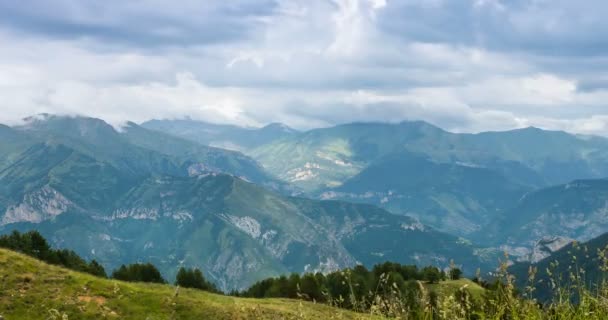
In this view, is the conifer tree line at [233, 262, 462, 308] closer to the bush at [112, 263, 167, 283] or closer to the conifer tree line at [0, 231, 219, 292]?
the conifer tree line at [0, 231, 219, 292]

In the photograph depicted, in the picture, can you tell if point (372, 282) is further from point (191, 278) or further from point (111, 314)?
point (111, 314)

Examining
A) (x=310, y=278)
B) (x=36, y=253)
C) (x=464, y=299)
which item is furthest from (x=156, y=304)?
(x=310, y=278)

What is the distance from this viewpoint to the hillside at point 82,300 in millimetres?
43094

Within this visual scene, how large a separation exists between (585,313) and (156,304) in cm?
4256

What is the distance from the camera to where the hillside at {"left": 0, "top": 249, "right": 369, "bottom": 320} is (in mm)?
43094

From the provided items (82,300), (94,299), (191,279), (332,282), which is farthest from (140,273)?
(82,300)

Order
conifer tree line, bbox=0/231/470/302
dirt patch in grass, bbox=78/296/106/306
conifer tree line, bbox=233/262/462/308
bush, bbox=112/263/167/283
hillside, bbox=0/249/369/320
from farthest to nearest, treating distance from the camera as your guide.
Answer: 1. bush, bbox=112/263/167/283
2. conifer tree line, bbox=233/262/462/308
3. conifer tree line, bbox=0/231/470/302
4. dirt patch in grass, bbox=78/296/106/306
5. hillside, bbox=0/249/369/320

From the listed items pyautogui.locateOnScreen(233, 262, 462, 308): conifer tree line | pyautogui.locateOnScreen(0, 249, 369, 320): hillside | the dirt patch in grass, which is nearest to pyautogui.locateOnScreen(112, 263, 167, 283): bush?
pyautogui.locateOnScreen(233, 262, 462, 308): conifer tree line

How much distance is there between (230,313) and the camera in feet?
154

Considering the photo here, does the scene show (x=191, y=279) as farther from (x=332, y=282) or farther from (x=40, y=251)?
(x=332, y=282)

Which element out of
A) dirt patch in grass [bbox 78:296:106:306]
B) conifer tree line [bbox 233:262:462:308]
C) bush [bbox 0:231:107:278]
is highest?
dirt patch in grass [bbox 78:296:106:306]

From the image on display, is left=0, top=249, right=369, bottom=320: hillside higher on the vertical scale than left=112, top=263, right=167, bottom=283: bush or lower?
higher

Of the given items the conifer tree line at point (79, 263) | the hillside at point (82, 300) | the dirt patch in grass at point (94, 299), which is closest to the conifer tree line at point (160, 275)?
the conifer tree line at point (79, 263)

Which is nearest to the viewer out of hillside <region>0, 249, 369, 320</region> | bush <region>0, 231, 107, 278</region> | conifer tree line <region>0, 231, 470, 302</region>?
hillside <region>0, 249, 369, 320</region>
